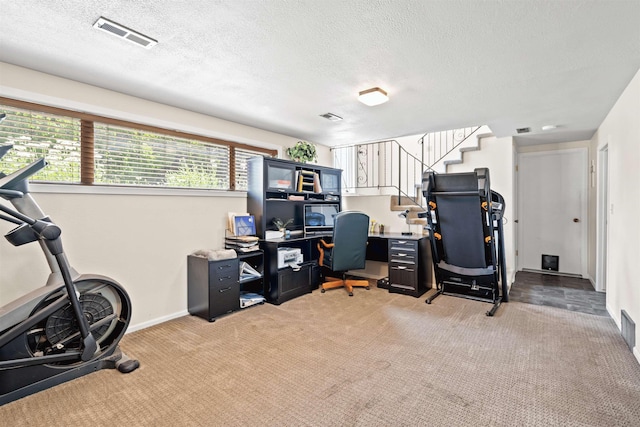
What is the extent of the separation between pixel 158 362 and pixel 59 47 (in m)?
2.41

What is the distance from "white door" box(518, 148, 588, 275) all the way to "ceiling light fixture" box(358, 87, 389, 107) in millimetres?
4073

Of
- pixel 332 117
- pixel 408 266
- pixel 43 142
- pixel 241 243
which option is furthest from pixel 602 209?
pixel 43 142

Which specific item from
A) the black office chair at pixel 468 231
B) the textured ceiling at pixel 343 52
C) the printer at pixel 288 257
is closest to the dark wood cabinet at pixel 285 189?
the printer at pixel 288 257

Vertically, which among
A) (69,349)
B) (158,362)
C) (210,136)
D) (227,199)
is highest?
(210,136)

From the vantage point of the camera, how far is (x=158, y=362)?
2488 mm

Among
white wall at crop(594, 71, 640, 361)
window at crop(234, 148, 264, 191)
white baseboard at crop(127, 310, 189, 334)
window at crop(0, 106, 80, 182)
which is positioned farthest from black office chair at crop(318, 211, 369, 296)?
window at crop(0, 106, 80, 182)

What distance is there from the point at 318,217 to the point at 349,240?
0.86 m

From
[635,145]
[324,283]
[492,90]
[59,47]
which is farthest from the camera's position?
[324,283]

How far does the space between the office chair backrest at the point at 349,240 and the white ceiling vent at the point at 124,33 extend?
2.76 m

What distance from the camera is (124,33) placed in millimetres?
1985

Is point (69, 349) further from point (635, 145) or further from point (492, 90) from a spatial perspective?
point (635, 145)

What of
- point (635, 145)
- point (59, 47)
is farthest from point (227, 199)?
point (635, 145)

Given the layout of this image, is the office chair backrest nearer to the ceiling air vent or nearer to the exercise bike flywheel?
the ceiling air vent

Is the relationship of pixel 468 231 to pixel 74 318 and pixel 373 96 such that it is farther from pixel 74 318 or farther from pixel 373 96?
pixel 74 318
